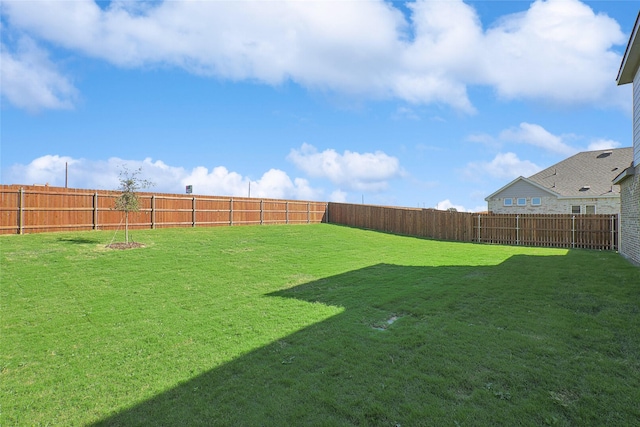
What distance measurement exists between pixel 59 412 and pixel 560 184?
29.7 m

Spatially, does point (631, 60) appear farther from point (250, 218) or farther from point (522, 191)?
point (250, 218)

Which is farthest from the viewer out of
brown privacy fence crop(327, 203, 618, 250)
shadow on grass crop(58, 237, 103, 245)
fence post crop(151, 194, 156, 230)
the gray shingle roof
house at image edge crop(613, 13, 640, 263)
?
the gray shingle roof

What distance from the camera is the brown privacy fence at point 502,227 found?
629 inches

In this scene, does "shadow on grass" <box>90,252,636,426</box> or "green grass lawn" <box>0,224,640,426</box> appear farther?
"green grass lawn" <box>0,224,640,426</box>

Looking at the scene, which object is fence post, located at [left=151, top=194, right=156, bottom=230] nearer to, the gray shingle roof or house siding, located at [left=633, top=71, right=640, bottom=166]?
house siding, located at [left=633, top=71, right=640, bottom=166]

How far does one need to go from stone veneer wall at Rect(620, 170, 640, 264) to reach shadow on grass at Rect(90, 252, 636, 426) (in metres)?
7.01

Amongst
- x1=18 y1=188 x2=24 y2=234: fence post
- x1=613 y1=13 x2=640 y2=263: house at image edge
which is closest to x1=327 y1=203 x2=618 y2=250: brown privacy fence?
x1=613 y1=13 x2=640 y2=263: house at image edge

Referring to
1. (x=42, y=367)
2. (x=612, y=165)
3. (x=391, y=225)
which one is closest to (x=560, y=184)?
(x=612, y=165)

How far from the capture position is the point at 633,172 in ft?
34.0

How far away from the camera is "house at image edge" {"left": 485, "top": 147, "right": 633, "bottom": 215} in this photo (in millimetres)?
22438

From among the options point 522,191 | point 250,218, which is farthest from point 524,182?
point 250,218

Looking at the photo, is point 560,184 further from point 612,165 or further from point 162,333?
point 162,333

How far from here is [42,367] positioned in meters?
4.16

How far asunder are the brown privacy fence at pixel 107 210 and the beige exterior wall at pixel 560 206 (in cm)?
1749
